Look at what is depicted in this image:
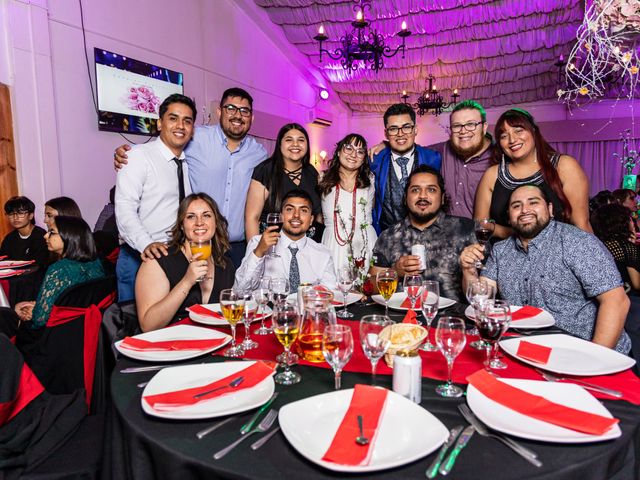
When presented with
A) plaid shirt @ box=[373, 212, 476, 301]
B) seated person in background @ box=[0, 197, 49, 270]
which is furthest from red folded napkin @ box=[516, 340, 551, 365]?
seated person in background @ box=[0, 197, 49, 270]

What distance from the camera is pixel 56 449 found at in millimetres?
1508

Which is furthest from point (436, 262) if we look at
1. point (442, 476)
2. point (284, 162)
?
point (442, 476)

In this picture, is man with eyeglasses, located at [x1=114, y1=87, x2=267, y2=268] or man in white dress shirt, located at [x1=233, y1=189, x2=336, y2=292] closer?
man in white dress shirt, located at [x1=233, y1=189, x2=336, y2=292]

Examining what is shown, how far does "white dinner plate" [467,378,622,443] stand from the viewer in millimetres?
943

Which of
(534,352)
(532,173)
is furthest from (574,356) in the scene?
(532,173)

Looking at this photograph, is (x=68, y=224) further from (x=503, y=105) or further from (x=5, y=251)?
(x=503, y=105)

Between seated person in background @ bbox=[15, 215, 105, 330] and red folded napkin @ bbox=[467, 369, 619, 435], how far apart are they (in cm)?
234

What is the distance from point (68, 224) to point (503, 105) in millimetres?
11010

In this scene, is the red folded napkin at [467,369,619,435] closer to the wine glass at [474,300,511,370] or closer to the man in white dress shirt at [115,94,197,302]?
the wine glass at [474,300,511,370]

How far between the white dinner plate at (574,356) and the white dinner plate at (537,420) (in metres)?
0.15

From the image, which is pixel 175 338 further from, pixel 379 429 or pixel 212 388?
pixel 379 429

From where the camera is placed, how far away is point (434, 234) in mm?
2818

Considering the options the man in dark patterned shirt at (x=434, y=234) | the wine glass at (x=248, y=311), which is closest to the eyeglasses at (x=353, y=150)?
the man in dark patterned shirt at (x=434, y=234)

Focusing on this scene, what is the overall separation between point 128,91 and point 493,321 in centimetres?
531
